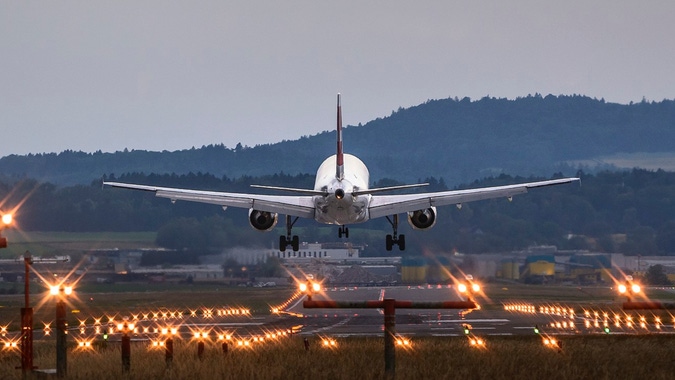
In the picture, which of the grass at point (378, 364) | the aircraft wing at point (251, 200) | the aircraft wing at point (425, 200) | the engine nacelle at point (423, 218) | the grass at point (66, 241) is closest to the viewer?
the grass at point (378, 364)

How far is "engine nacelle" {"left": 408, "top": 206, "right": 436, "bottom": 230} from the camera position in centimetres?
6341

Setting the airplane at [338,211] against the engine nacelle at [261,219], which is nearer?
the airplane at [338,211]

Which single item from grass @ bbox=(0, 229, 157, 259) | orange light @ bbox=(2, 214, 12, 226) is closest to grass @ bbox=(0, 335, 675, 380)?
orange light @ bbox=(2, 214, 12, 226)

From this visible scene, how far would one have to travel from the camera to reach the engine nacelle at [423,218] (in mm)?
63406

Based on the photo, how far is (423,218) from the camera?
208 feet

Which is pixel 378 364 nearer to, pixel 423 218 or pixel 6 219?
pixel 6 219

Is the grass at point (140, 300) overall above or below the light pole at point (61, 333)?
below

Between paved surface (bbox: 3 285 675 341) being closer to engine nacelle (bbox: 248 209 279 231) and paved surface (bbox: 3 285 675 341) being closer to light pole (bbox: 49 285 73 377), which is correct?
engine nacelle (bbox: 248 209 279 231)

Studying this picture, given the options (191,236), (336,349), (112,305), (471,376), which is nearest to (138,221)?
(191,236)

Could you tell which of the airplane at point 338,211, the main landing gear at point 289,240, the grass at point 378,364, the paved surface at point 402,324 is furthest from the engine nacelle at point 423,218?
the grass at point 378,364

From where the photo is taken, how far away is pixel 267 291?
9588cm

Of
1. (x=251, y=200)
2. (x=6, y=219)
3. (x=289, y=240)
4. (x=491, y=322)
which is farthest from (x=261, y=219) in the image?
(x=6, y=219)

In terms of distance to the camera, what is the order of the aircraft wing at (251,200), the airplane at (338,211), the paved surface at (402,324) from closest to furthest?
the paved surface at (402,324)
the airplane at (338,211)
the aircraft wing at (251,200)

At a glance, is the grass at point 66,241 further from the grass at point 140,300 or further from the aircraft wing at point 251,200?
the aircraft wing at point 251,200
